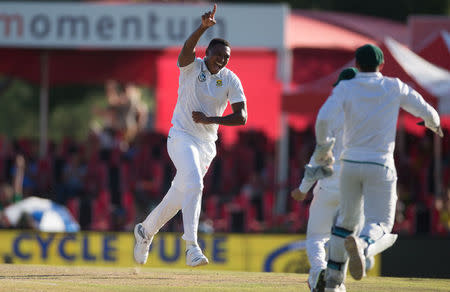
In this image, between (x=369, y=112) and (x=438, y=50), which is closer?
(x=369, y=112)

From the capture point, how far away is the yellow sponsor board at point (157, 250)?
13.7 meters

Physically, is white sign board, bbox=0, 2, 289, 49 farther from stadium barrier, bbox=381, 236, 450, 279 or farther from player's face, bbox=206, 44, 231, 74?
player's face, bbox=206, 44, 231, 74

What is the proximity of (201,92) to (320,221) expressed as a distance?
1.67 meters

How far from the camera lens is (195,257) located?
864 cm

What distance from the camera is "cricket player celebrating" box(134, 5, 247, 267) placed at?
8.78m

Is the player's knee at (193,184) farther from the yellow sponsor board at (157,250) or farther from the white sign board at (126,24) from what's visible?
the white sign board at (126,24)

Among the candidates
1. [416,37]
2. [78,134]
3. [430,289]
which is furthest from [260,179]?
[78,134]

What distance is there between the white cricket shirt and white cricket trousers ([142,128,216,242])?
116 millimetres

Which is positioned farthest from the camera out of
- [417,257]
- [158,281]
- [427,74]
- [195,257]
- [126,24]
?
[126,24]

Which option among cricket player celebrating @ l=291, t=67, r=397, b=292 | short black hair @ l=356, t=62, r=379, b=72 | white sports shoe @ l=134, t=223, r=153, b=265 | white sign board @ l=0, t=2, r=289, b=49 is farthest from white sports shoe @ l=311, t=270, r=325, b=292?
white sign board @ l=0, t=2, r=289, b=49

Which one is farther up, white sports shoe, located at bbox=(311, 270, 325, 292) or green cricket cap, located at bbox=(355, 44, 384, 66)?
green cricket cap, located at bbox=(355, 44, 384, 66)

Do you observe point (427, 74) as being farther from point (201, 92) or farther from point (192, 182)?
point (192, 182)

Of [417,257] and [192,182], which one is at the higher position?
[192,182]

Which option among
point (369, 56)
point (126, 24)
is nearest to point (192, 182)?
point (369, 56)
